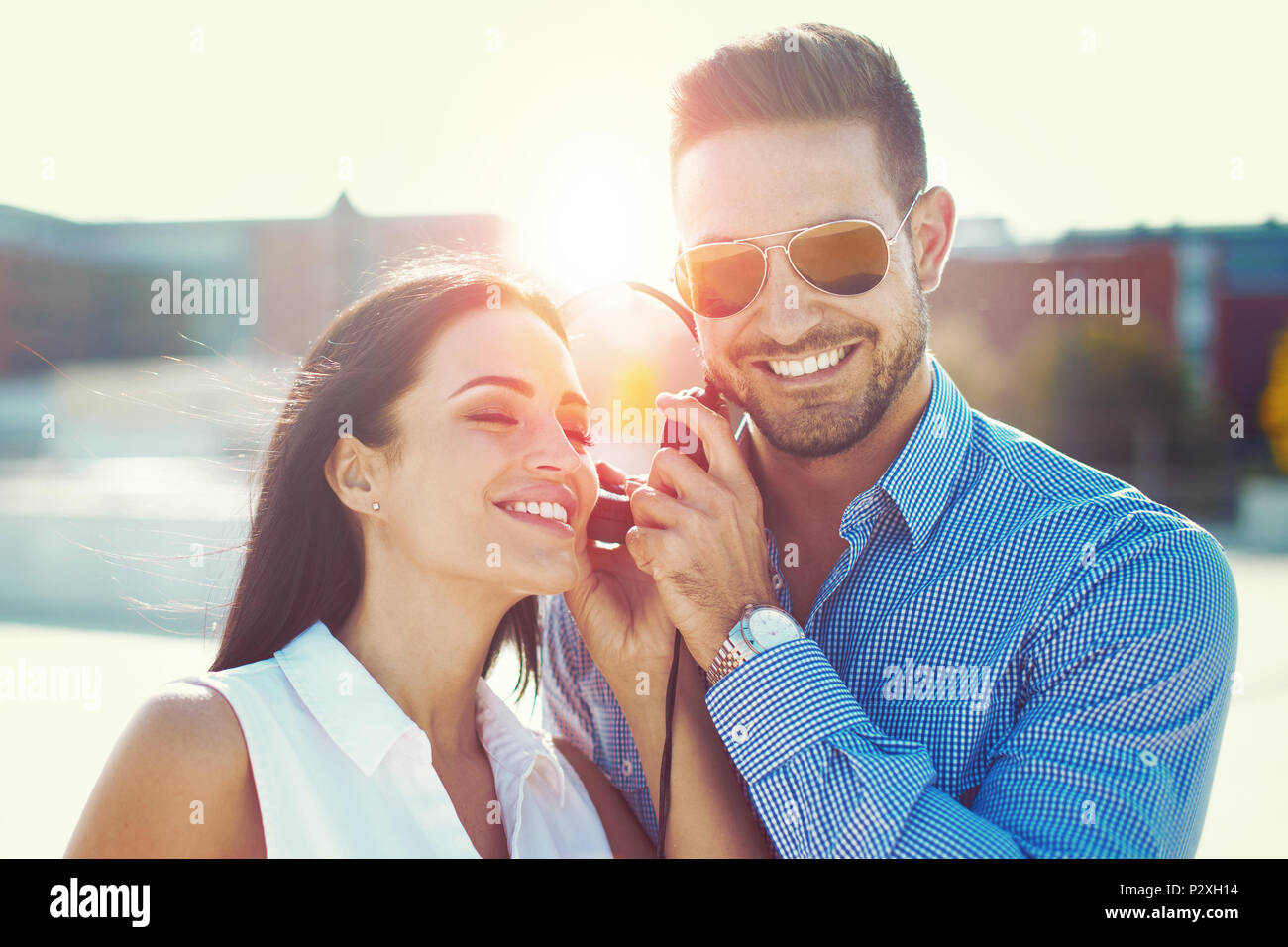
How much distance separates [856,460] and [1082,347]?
3673 centimetres

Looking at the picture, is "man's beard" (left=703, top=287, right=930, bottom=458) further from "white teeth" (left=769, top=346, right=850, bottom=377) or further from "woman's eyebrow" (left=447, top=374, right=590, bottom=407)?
"woman's eyebrow" (left=447, top=374, right=590, bottom=407)

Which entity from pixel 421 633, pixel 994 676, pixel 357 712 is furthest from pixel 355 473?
pixel 994 676

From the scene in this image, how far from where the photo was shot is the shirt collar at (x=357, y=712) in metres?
2.26

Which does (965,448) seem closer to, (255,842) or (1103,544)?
(1103,544)

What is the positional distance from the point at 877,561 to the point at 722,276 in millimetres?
825

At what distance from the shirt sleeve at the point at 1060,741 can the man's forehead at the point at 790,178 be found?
3.53ft

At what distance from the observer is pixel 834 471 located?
8.93ft

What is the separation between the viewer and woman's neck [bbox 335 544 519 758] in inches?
101

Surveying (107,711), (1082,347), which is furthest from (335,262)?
(107,711)
